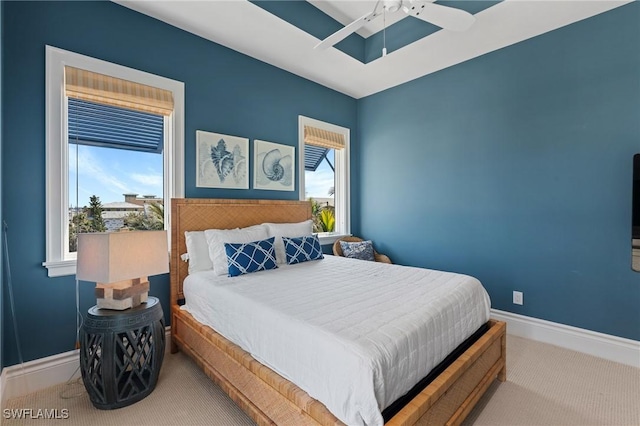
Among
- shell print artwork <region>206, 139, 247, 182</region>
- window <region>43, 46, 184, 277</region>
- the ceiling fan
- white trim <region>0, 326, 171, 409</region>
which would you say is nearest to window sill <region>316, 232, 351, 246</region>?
shell print artwork <region>206, 139, 247, 182</region>

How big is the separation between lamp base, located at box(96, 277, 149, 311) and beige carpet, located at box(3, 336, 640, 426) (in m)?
0.65

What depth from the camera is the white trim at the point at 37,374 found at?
2.05 metres

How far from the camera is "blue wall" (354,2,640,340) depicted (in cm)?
261

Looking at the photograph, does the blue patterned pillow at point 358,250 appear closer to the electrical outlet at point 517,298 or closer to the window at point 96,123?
the electrical outlet at point 517,298

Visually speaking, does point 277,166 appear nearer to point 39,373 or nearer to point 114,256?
point 114,256

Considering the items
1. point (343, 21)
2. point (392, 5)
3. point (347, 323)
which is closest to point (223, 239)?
point (347, 323)

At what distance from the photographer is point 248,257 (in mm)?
2615

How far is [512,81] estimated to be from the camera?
3164 mm

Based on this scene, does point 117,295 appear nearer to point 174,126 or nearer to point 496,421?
point 174,126

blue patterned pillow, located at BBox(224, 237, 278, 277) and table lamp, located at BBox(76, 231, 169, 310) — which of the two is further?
blue patterned pillow, located at BBox(224, 237, 278, 277)

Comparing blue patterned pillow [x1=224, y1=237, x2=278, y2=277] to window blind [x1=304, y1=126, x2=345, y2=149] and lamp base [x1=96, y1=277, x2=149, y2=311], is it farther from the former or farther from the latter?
window blind [x1=304, y1=126, x2=345, y2=149]

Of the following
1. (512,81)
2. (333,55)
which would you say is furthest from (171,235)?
(512,81)

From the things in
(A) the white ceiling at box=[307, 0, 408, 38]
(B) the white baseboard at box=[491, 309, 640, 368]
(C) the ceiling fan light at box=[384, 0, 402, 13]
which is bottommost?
(B) the white baseboard at box=[491, 309, 640, 368]

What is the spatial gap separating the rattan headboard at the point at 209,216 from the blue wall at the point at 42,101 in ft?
0.51
